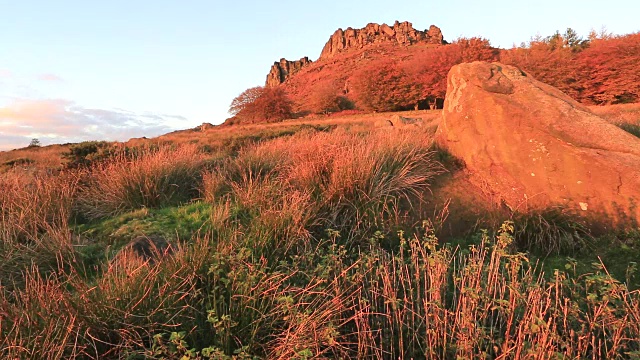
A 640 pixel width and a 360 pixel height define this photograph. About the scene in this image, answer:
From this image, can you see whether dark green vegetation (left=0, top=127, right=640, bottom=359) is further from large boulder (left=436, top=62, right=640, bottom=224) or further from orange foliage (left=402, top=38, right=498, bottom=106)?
orange foliage (left=402, top=38, right=498, bottom=106)

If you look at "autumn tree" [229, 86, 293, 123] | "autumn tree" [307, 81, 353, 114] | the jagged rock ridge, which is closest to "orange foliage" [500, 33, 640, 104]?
"autumn tree" [307, 81, 353, 114]

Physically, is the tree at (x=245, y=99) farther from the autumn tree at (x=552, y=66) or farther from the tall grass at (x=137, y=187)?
the tall grass at (x=137, y=187)

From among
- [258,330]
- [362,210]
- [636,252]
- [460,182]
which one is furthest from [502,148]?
[258,330]

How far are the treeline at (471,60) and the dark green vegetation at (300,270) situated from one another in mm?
34193

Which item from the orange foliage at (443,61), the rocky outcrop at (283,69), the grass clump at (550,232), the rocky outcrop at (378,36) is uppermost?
the rocky outcrop at (378,36)

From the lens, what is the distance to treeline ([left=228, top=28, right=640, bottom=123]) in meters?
31.6

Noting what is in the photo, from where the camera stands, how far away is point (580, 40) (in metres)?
42.3

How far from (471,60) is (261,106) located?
27862 millimetres

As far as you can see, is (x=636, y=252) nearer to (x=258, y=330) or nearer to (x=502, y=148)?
(x=502, y=148)

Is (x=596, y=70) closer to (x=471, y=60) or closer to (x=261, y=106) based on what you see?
(x=471, y=60)

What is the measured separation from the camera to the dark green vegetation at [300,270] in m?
2.42

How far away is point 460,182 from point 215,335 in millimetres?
4870

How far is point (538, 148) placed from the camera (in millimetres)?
5633

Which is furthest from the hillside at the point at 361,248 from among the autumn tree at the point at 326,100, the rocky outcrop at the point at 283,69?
the rocky outcrop at the point at 283,69
